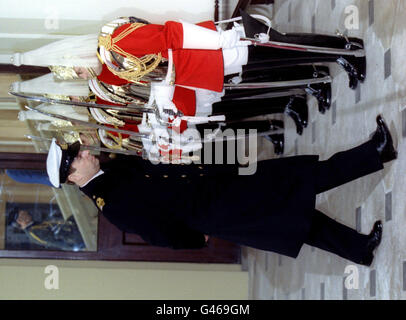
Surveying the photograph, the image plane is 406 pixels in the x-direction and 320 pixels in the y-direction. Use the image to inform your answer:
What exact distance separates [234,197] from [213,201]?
0.11 m

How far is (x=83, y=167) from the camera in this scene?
9.63 feet

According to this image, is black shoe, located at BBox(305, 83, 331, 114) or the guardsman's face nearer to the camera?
A: the guardsman's face

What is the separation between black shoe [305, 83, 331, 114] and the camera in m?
3.12

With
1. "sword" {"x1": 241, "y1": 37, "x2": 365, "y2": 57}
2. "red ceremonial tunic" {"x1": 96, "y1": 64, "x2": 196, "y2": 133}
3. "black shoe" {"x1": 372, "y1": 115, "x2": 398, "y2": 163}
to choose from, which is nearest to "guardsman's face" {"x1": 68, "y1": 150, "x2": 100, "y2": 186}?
"red ceremonial tunic" {"x1": 96, "y1": 64, "x2": 196, "y2": 133}

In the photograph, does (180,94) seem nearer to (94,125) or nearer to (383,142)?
(94,125)

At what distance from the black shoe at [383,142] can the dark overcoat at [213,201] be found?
331mm

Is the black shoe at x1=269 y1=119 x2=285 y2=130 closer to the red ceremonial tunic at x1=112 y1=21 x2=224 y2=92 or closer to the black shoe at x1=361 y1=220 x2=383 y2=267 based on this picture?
the red ceremonial tunic at x1=112 y1=21 x2=224 y2=92

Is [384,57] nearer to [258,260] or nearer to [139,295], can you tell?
[258,260]

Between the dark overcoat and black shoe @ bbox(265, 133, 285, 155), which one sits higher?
black shoe @ bbox(265, 133, 285, 155)

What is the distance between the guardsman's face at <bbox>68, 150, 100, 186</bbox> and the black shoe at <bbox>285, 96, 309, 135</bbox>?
133cm

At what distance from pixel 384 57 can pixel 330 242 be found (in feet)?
2.98

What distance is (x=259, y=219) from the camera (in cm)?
274

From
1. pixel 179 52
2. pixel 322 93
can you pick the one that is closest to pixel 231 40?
pixel 179 52

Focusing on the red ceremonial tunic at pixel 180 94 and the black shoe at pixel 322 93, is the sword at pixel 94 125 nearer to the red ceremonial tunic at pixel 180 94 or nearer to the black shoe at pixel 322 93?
the red ceremonial tunic at pixel 180 94
